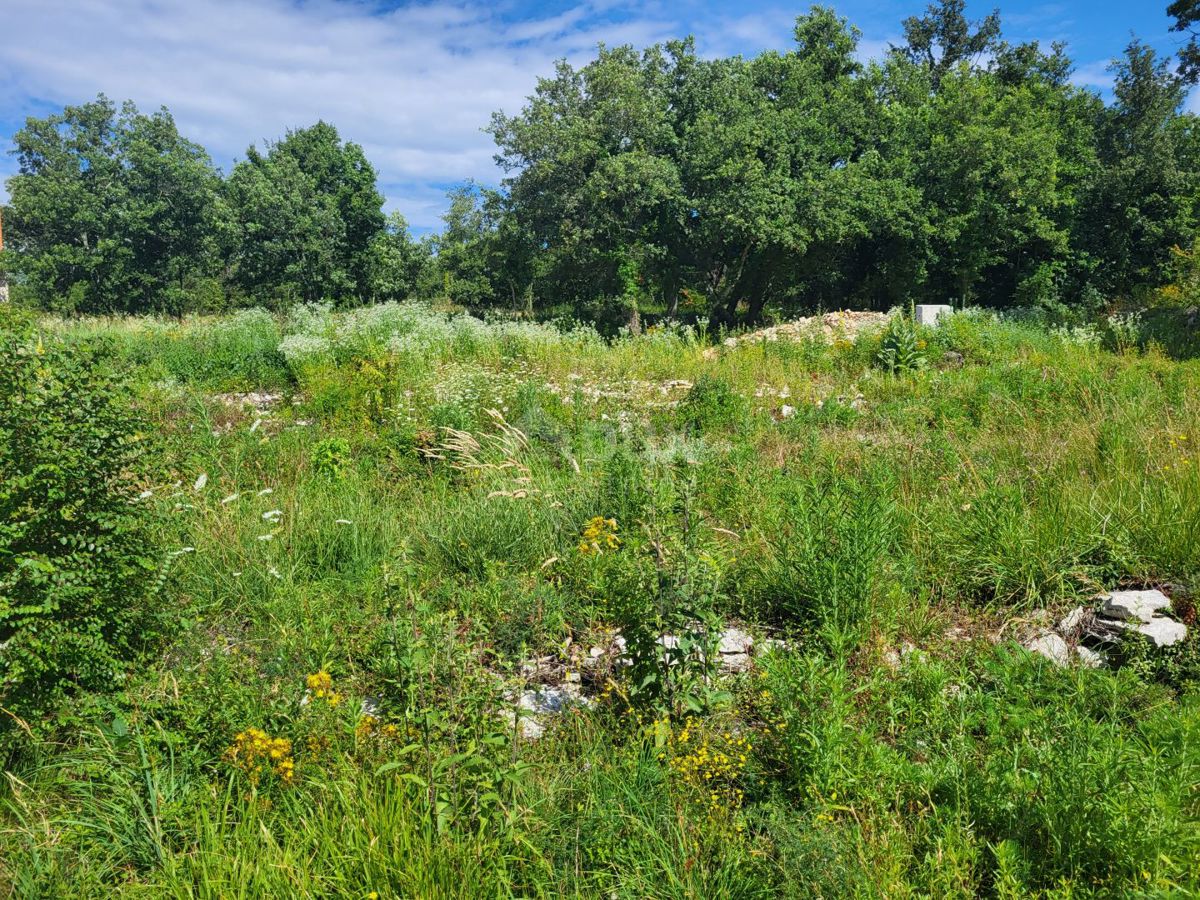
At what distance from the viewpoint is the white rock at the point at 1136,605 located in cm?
342

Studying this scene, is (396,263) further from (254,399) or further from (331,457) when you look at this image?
(331,457)

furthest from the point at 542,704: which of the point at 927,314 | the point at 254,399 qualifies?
the point at 927,314

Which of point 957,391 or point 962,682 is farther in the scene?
point 957,391

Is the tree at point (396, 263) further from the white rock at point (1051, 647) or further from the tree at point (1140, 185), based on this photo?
the white rock at point (1051, 647)

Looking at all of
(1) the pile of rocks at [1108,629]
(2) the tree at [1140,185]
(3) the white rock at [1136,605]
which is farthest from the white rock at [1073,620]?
(2) the tree at [1140,185]

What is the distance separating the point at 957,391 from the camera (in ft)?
27.4

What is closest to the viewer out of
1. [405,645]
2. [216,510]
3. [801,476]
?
[405,645]

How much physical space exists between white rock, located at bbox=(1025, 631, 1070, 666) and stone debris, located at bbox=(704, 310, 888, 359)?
8.73 meters

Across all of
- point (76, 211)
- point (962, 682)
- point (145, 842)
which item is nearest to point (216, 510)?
point (145, 842)

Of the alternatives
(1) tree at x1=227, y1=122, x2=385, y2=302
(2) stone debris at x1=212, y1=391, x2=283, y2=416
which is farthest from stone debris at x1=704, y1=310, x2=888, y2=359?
(1) tree at x1=227, y1=122, x2=385, y2=302

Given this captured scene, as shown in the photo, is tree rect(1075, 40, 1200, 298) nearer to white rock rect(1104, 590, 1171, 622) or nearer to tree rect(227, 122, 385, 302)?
white rock rect(1104, 590, 1171, 622)

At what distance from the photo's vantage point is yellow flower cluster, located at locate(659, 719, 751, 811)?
2.45m

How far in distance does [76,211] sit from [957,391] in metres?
48.0

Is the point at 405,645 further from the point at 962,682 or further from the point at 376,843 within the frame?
the point at 962,682
